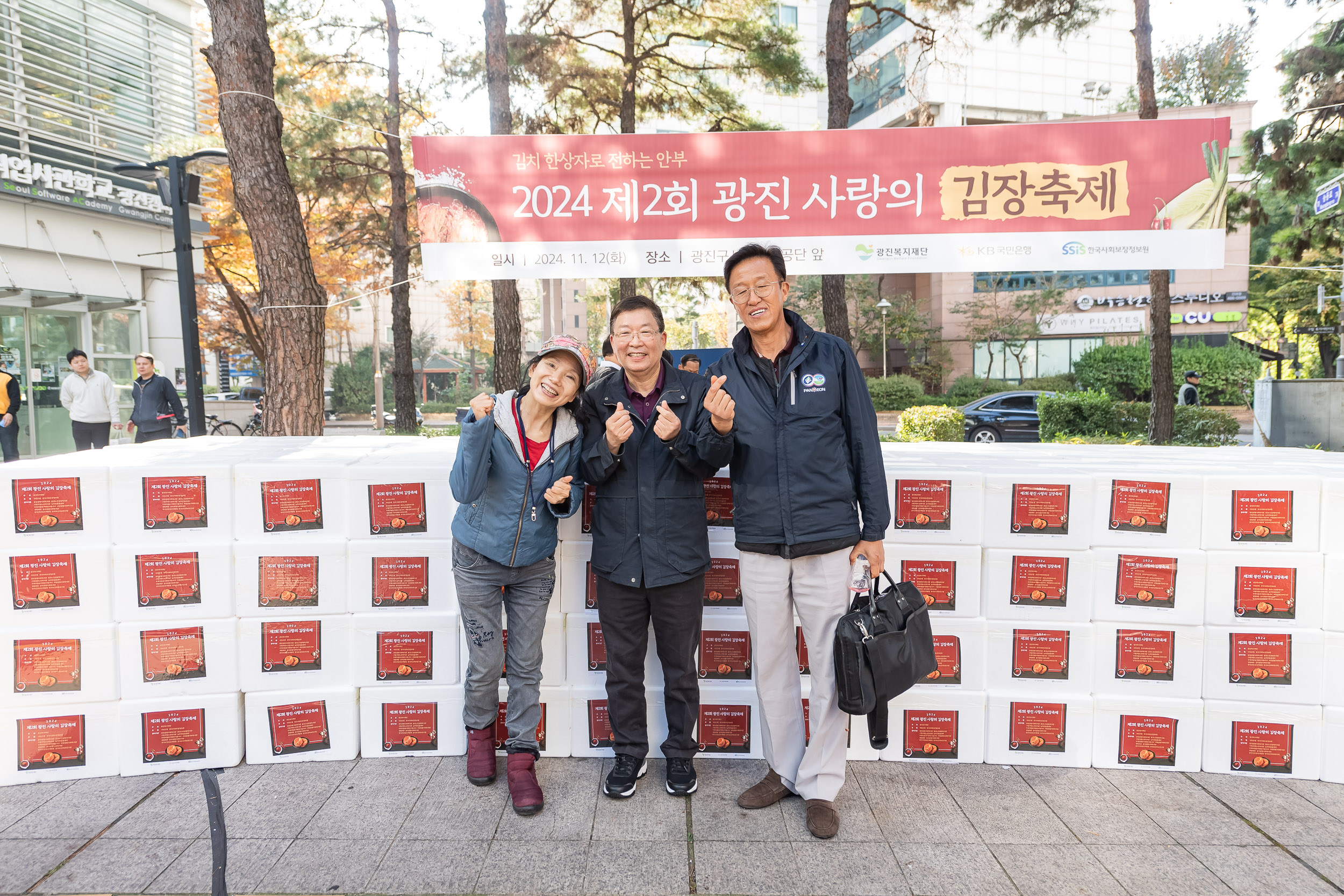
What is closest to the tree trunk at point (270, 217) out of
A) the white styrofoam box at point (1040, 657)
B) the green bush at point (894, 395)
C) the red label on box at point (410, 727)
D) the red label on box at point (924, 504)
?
the red label on box at point (410, 727)

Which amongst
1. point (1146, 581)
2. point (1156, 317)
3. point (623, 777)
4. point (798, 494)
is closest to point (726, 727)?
point (623, 777)

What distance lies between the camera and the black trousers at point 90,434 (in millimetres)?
9781

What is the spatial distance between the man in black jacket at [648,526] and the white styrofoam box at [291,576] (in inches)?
49.4

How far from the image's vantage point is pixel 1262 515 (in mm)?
3203

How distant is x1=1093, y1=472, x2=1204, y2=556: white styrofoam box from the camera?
324 cm

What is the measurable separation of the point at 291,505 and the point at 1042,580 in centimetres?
338

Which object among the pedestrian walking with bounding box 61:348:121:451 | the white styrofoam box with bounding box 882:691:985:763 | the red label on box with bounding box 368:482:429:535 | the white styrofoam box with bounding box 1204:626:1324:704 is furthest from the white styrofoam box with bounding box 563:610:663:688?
the pedestrian walking with bounding box 61:348:121:451

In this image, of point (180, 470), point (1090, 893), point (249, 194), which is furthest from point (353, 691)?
point (249, 194)

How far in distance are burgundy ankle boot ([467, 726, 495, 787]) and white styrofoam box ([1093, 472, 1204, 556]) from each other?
2.82 meters

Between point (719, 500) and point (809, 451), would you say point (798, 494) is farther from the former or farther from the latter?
point (719, 500)

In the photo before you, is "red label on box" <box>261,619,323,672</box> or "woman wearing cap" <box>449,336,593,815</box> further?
"red label on box" <box>261,619,323,672</box>

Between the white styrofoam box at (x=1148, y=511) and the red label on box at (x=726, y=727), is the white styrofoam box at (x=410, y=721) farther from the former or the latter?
the white styrofoam box at (x=1148, y=511)

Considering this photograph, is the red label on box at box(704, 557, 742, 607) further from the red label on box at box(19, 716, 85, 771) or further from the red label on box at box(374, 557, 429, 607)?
the red label on box at box(19, 716, 85, 771)

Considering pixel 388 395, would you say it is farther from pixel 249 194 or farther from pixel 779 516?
pixel 779 516
